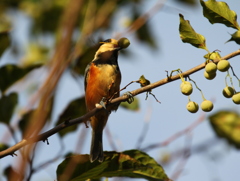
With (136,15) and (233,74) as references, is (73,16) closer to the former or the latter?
(233,74)

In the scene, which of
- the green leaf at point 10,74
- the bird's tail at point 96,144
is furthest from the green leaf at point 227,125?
the bird's tail at point 96,144

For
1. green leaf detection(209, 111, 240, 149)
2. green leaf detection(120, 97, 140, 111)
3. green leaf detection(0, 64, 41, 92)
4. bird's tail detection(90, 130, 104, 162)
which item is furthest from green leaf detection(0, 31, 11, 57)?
bird's tail detection(90, 130, 104, 162)

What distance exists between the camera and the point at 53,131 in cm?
199

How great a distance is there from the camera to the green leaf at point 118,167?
2292 mm

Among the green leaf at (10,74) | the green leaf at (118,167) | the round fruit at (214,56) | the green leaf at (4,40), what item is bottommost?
the green leaf at (118,167)

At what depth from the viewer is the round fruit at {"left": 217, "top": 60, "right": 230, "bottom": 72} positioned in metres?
1.96

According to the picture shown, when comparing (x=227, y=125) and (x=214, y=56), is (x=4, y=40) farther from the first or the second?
(x=227, y=125)

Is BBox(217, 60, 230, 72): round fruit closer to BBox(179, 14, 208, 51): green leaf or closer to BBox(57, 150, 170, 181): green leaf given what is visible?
BBox(179, 14, 208, 51): green leaf

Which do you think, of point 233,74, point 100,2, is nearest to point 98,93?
point 100,2

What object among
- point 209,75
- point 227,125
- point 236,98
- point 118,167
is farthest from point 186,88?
point 227,125

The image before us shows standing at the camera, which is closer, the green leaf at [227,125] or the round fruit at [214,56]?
the round fruit at [214,56]

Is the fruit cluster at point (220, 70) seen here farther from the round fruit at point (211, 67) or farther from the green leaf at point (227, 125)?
the green leaf at point (227, 125)

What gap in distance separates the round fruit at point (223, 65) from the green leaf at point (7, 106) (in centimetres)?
143

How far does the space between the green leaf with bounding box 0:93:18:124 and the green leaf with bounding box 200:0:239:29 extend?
139cm
